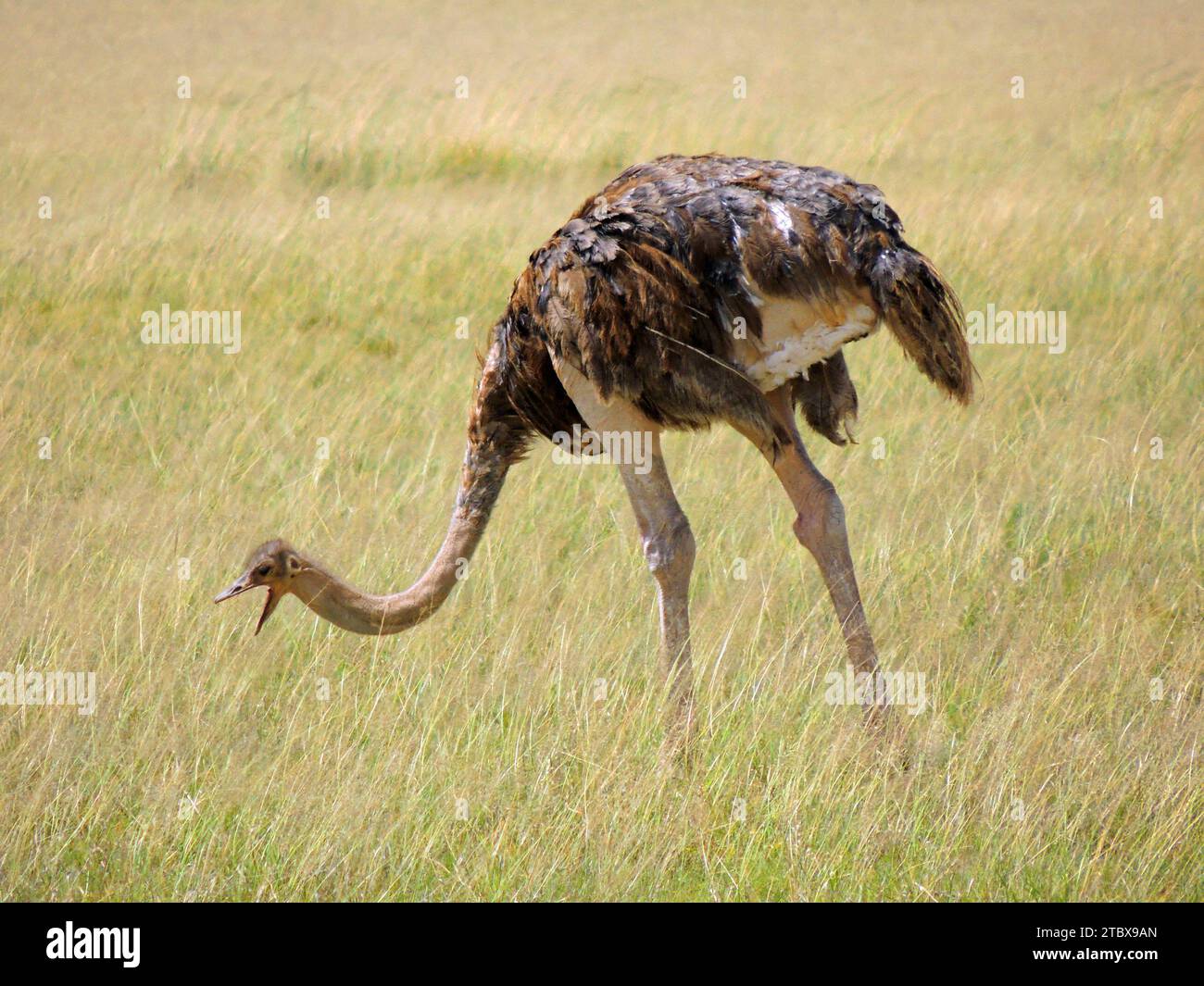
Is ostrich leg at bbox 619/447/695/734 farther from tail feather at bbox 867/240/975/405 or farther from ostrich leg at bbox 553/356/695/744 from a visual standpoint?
tail feather at bbox 867/240/975/405

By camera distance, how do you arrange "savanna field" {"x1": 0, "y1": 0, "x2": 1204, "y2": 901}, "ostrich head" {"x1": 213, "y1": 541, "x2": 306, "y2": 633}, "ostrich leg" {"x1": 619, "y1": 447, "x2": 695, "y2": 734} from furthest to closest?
1. "ostrich leg" {"x1": 619, "y1": 447, "x2": 695, "y2": 734}
2. "ostrich head" {"x1": 213, "y1": 541, "x2": 306, "y2": 633}
3. "savanna field" {"x1": 0, "y1": 0, "x2": 1204, "y2": 901}

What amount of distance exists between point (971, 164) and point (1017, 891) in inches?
352

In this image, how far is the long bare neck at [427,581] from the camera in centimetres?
457

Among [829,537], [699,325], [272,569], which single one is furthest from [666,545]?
[272,569]

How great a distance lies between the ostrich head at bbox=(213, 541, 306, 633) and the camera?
14.7 feet

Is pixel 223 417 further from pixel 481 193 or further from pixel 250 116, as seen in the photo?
pixel 250 116

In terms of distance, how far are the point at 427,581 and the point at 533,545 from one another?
4.17 ft

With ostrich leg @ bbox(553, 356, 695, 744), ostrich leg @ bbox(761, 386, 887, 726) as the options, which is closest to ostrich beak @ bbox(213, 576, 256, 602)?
ostrich leg @ bbox(553, 356, 695, 744)

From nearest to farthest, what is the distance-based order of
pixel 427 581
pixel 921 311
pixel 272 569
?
1. pixel 921 311
2. pixel 272 569
3. pixel 427 581

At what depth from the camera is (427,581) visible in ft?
15.5

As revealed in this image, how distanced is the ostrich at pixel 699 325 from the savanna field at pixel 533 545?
1.18ft

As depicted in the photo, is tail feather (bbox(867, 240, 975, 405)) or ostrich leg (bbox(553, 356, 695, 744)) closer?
tail feather (bbox(867, 240, 975, 405))

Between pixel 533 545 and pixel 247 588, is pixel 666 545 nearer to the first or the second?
pixel 247 588

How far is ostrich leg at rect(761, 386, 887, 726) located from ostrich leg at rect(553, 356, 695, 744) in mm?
335
